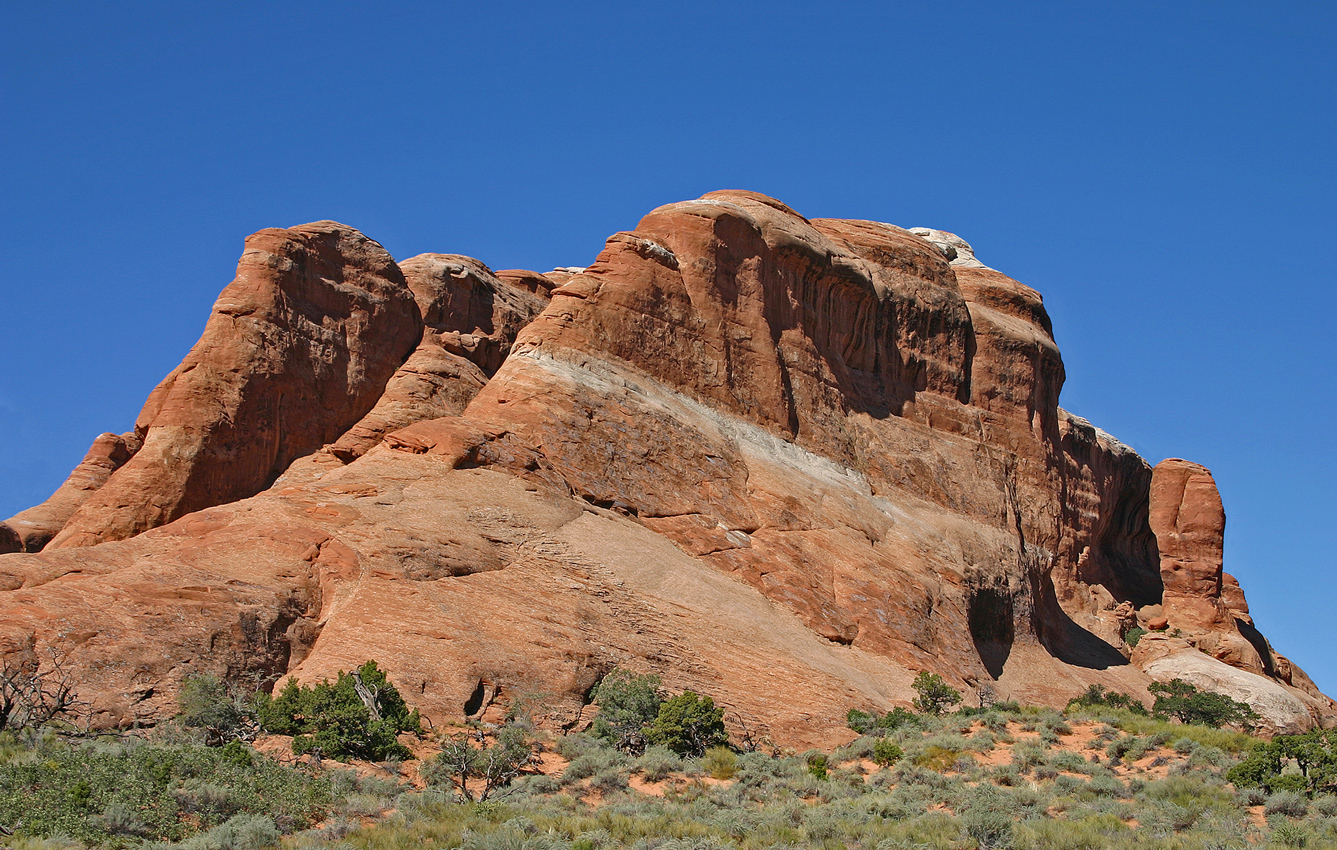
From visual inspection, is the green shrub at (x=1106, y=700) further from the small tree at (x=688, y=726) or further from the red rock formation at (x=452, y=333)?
the red rock formation at (x=452, y=333)

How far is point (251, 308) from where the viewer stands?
138ft

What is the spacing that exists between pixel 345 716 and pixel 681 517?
15.0 metres

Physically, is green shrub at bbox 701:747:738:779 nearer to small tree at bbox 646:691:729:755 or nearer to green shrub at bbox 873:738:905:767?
small tree at bbox 646:691:729:755

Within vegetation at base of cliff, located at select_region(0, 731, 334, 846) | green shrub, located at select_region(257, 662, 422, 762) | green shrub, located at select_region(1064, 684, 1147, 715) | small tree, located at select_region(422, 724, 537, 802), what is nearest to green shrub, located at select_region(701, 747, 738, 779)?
small tree, located at select_region(422, 724, 537, 802)

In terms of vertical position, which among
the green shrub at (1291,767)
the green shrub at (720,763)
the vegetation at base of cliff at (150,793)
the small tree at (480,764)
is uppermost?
the green shrub at (1291,767)

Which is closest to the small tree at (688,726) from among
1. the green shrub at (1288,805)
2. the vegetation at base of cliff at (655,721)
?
the vegetation at base of cliff at (655,721)

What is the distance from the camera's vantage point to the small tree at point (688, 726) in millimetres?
23516

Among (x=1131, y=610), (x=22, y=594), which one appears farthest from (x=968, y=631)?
(x=22, y=594)

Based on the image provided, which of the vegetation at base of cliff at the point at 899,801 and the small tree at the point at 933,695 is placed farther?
the small tree at the point at 933,695

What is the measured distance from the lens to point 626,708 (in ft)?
80.3

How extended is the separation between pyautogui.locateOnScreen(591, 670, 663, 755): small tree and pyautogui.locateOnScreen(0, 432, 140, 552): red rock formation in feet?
78.9

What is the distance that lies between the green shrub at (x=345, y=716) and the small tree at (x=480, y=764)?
0.96m

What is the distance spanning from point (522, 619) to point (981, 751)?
969 cm

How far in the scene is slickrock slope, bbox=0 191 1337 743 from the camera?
24.6 meters
